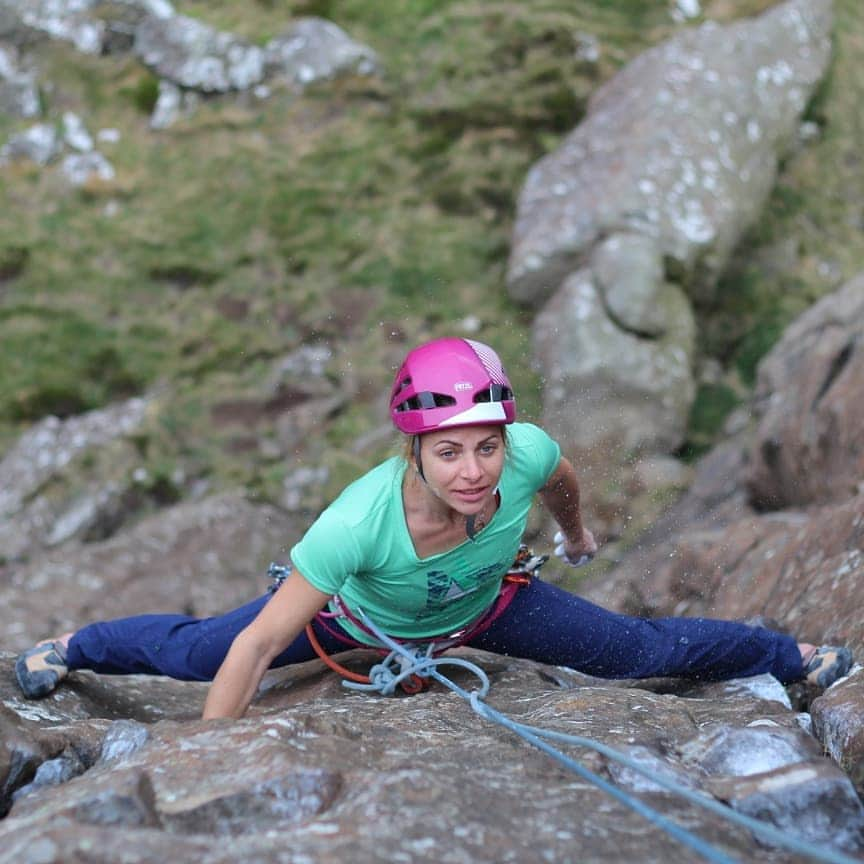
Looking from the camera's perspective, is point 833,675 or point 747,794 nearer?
point 747,794

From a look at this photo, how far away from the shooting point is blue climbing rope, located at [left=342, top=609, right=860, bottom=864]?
2.53 meters

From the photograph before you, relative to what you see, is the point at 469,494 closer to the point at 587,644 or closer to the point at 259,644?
the point at 259,644

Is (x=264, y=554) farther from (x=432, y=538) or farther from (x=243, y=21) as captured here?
(x=243, y=21)

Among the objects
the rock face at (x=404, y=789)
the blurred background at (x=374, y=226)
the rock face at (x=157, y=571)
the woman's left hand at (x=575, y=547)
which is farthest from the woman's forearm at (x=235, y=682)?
the blurred background at (x=374, y=226)

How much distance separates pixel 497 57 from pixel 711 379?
174 inches

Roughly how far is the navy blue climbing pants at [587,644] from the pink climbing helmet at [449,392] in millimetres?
1092

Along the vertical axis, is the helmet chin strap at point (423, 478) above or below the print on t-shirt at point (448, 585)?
above

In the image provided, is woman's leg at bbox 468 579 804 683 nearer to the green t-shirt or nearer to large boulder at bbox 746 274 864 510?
the green t-shirt

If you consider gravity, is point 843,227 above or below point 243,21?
below

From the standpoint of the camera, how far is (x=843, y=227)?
33.3 feet

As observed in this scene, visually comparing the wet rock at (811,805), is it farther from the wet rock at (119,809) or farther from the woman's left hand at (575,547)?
the woman's left hand at (575,547)

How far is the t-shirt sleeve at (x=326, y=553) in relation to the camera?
3.79 metres

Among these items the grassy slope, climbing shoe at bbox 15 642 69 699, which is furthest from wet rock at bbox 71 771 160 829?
the grassy slope

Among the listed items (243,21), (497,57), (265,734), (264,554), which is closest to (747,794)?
(265,734)
